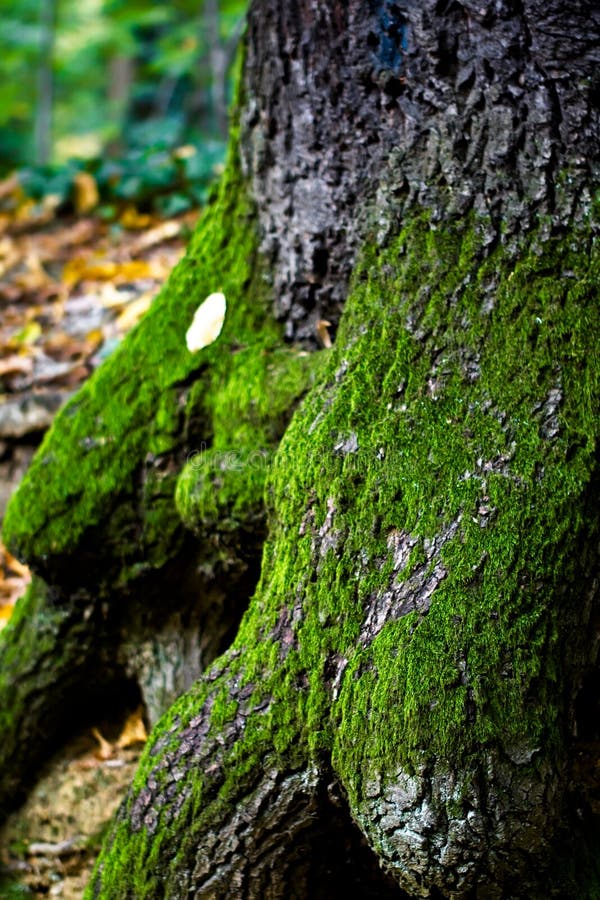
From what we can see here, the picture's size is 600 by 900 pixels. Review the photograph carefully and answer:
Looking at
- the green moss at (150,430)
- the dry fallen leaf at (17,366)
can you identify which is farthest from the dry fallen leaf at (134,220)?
the green moss at (150,430)

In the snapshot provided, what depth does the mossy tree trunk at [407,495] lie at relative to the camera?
1.84 metres

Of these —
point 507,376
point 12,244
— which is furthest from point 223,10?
point 507,376

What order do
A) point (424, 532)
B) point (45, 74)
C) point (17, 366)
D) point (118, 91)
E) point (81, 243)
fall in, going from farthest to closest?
point (118, 91) → point (45, 74) → point (81, 243) → point (17, 366) → point (424, 532)

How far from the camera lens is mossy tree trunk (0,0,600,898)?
184 centimetres

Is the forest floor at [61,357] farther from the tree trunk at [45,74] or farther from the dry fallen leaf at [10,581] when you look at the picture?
the tree trunk at [45,74]

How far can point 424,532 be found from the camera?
2.01 metres

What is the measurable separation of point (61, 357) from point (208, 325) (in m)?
2.21

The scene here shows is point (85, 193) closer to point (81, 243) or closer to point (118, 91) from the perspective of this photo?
point (81, 243)

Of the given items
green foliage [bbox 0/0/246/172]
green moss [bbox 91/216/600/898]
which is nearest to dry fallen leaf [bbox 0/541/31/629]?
green moss [bbox 91/216/600/898]

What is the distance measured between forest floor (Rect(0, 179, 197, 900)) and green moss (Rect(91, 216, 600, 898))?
2.60ft

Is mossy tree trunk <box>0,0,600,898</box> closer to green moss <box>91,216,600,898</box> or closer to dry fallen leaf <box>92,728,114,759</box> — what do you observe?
green moss <box>91,216,600,898</box>

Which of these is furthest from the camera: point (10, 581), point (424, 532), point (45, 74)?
point (45, 74)

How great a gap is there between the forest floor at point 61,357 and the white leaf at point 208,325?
4.85ft

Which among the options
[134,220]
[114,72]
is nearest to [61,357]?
[134,220]
